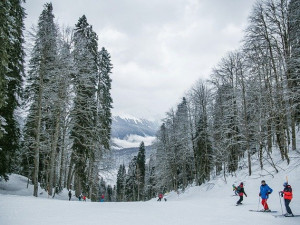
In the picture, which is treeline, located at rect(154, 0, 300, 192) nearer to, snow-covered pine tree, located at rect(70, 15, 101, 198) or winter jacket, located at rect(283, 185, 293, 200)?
winter jacket, located at rect(283, 185, 293, 200)

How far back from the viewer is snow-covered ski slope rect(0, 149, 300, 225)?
8.95 m

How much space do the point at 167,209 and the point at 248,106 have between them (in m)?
17.4

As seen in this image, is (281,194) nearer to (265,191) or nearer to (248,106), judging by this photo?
(265,191)

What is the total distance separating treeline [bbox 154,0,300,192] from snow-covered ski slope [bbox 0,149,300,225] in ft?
6.42

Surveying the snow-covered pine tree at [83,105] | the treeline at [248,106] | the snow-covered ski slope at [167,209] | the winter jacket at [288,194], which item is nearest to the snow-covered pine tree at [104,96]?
the snow-covered pine tree at [83,105]

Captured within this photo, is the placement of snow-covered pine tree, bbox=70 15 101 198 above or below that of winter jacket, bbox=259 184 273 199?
above

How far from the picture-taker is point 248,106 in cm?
2628

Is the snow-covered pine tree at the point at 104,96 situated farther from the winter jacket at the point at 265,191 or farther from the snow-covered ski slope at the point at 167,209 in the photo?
the winter jacket at the point at 265,191

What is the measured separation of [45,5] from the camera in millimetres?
21125

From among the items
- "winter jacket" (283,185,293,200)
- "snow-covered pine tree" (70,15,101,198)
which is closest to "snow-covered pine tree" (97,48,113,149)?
"snow-covered pine tree" (70,15,101,198)

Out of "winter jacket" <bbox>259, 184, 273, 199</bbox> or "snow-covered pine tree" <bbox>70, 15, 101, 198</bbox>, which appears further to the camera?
"snow-covered pine tree" <bbox>70, 15, 101, 198</bbox>

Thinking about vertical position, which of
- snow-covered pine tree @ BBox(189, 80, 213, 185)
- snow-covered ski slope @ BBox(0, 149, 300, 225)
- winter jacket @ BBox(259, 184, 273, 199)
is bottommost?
snow-covered ski slope @ BBox(0, 149, 300, 225)

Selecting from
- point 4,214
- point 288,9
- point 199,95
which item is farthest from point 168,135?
point 4,214

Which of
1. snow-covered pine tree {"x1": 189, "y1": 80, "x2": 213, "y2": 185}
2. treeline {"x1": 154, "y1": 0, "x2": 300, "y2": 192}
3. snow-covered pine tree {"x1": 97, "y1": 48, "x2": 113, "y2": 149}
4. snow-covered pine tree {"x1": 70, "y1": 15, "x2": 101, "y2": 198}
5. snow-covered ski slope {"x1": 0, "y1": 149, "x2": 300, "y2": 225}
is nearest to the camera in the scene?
snow-covered ski slope {"x1": 0, "y1": 149, "x2": 300, "y2": 225}
